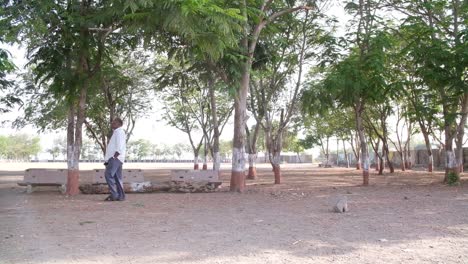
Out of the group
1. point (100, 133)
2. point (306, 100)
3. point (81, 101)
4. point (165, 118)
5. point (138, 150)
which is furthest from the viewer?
point (138, 150)

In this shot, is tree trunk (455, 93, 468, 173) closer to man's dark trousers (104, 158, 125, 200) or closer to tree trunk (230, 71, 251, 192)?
tree trunk (230, 71, 251, 192)

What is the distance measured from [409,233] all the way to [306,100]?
1060 centimetres

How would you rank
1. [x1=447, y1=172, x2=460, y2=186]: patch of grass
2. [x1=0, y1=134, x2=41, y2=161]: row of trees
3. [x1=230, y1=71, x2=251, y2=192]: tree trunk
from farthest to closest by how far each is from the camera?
[x1=0, y1=134, x2=41, y2=161]: row of trees → [x1=447, y1=172, x2=460, y2=186]: patch of grass → [x1=230, y1=71, x2=251, y2=192]: tree trunk

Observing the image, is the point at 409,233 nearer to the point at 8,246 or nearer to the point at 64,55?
the point at 8,246

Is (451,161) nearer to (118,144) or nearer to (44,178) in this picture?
(118,144)

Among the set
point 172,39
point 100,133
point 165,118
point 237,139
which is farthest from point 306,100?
point 165,118

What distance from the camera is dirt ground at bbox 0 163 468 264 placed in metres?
5.21

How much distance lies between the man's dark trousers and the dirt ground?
31 cm

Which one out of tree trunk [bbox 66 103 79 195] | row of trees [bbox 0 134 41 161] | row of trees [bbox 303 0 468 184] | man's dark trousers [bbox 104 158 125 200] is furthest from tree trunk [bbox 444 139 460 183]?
row of trees [bbox 0 134 41 161]

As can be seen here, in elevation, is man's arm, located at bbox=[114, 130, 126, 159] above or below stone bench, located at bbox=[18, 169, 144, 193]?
above

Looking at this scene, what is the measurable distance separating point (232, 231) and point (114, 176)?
15.0 ft

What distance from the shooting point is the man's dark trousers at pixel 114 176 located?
403 inches

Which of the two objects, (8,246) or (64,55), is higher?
(64,55)

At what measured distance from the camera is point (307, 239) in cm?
614
